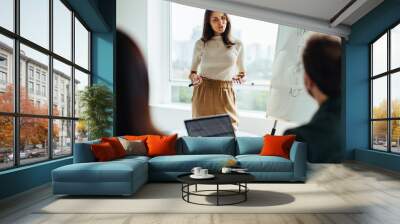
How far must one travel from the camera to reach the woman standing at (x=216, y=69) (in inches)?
388

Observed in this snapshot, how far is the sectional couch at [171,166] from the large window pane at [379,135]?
3.41 m

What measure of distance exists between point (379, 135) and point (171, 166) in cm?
541

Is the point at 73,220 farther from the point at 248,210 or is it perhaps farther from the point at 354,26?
the point at 354,26

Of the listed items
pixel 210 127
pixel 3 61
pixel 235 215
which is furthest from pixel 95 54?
pixel 235 215

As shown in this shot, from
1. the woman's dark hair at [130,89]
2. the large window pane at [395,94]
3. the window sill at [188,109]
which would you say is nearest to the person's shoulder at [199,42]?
the woman's dark hair at [130,89]

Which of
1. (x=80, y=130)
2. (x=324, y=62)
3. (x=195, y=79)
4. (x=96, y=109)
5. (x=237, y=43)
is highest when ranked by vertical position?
(x=237, y=43)

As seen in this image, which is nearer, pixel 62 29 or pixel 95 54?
pixel 62 29

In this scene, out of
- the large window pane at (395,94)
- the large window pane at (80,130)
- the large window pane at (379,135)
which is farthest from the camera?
the large window pane at (379,135)

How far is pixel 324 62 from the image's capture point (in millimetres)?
9633

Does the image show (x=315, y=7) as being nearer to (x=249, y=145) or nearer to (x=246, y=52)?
(x=246, y=52)

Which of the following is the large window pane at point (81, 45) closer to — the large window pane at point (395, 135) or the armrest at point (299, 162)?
the armrest at point (299, 162)

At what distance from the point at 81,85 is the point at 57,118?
1679mm

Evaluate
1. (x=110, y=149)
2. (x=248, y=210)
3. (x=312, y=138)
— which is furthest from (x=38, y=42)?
(x=312, y=138)

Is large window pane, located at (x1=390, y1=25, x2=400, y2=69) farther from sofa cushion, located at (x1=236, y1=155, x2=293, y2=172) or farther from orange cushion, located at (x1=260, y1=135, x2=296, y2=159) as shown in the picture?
sofa cushion, located at (x1=236, y1=155, x2=293, y2=172)
